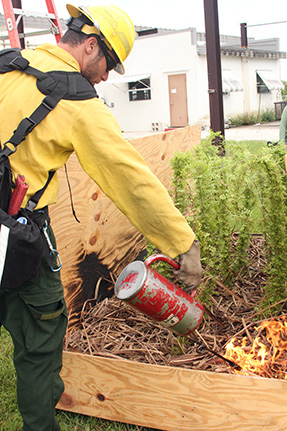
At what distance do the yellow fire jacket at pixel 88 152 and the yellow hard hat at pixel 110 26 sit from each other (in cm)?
19

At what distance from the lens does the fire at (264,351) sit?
2.63m

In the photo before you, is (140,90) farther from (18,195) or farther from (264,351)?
(18,195)

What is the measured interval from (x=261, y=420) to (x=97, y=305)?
144 centimetres

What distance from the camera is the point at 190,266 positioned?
2.32 m

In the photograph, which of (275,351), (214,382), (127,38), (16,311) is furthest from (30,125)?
(275,351)

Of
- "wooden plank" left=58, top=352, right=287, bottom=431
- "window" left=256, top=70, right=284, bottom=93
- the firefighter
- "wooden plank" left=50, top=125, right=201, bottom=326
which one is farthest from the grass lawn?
"window" left=256, top=70, right=284, bottom=93

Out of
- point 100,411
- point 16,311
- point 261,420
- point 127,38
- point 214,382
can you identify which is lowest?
point 100,411

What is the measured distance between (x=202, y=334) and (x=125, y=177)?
1311 millimetres

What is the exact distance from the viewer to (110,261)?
11.9ft

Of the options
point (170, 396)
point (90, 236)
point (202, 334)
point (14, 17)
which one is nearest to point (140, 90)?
point (14, 17)

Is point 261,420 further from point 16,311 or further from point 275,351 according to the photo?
point 16,311

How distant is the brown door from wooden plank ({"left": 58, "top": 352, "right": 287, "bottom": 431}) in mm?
25397

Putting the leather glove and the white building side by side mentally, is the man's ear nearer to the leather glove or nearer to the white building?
the leather glove

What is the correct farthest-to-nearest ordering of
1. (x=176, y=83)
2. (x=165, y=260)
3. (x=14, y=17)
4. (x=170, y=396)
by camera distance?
(x=176, y=83) → (x=14, y=17) → (x=170, y=396) → (x=165, y=260)
